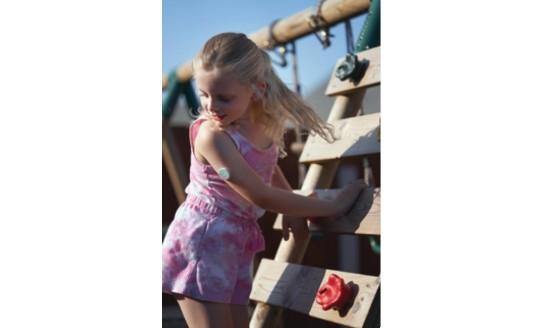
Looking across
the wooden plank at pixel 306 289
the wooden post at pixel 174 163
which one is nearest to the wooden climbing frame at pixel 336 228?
the wooden plank at pixel 306 289

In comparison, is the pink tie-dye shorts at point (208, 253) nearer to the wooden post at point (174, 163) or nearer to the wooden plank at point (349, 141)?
the wooden plank at point (349, 141)

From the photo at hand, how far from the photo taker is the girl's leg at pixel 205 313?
1.61 metres

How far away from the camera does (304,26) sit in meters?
2.43

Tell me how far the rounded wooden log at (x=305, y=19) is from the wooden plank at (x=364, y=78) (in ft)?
0.94

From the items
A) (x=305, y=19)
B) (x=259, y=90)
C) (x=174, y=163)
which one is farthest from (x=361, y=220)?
(x=174, y=163)

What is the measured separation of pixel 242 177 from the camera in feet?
5.16

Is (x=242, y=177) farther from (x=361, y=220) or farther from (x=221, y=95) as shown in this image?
(x=361, y=220)

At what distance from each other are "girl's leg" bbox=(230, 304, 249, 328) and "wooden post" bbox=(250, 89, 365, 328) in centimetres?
14

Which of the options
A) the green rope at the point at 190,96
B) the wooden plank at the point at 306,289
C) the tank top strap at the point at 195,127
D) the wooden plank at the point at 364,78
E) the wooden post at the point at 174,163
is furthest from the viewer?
the green rope at the point at 190,96

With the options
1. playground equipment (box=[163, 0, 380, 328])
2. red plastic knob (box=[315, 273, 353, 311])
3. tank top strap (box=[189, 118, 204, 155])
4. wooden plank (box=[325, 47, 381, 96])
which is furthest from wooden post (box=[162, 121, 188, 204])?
red plastic knob (box=[315, 273, 353, 311])
